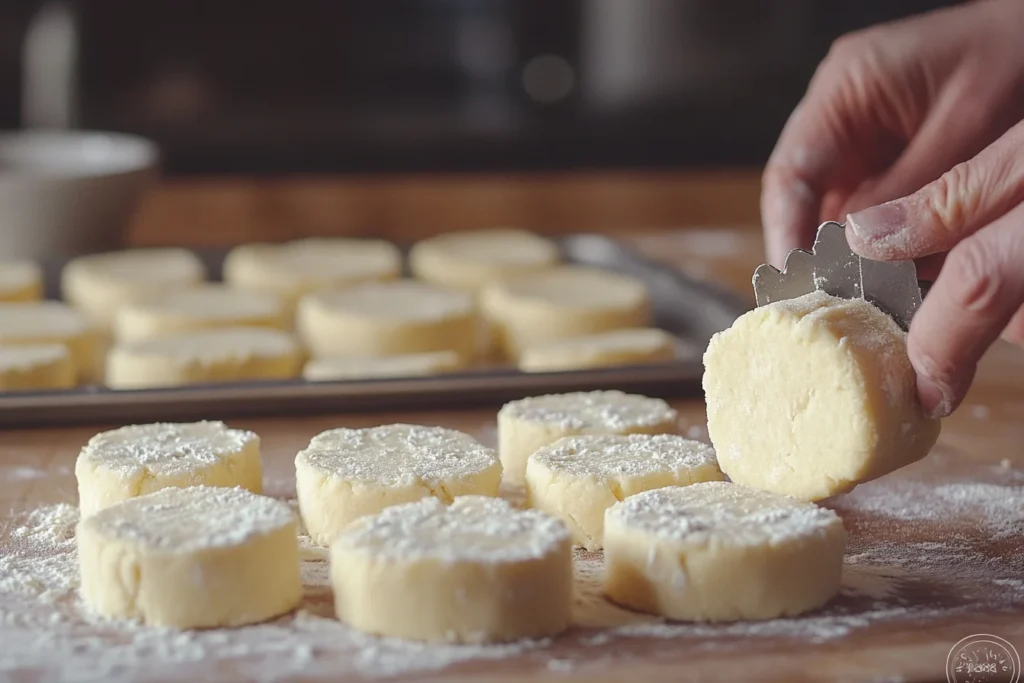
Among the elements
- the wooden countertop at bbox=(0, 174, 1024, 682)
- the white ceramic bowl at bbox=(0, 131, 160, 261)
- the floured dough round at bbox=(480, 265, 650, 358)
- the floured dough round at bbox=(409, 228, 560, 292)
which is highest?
the white ceramic bowl at bbox=(0, 131, 160, 261)

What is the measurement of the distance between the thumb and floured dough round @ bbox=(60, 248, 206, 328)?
59.6 inches

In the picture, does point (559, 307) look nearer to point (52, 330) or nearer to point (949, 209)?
point (52, 330)

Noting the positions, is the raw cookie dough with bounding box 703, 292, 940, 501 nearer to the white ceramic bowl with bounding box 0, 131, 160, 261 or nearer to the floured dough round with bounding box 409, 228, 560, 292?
the floured dough round with bounding box 409, 228, 560, 292

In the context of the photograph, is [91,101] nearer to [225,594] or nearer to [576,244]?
[576,244]

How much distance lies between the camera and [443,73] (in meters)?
4.15

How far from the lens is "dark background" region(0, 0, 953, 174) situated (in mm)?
3898

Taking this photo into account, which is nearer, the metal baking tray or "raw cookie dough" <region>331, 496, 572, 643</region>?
"raw cookie dough" <region>331, 496, 572, 643</region>

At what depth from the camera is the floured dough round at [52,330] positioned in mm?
2203

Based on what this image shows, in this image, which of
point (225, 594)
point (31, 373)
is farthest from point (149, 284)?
point (225, 594)

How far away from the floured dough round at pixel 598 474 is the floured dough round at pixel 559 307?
31.3 inches

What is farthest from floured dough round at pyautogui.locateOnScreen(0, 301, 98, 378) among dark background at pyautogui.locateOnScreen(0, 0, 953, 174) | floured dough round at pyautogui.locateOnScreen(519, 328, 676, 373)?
dark background at pyautogui.locateOnScreen(0, 0, 953, 174)

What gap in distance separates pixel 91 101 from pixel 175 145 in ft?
1.29

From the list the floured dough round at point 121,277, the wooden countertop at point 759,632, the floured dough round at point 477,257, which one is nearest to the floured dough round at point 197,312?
the floured dough round at point 121,277

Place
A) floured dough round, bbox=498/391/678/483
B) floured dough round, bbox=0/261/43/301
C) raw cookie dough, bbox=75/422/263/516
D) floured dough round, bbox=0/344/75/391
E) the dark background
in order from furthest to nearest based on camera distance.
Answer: the dark background < floured dough round, bbox=0/261/43/301 < floured dough round, bbox=0/344/75/391 < floured dough round, bbox=498/391/678/483 < raw cookie dough, bbox=75/422/263/516
